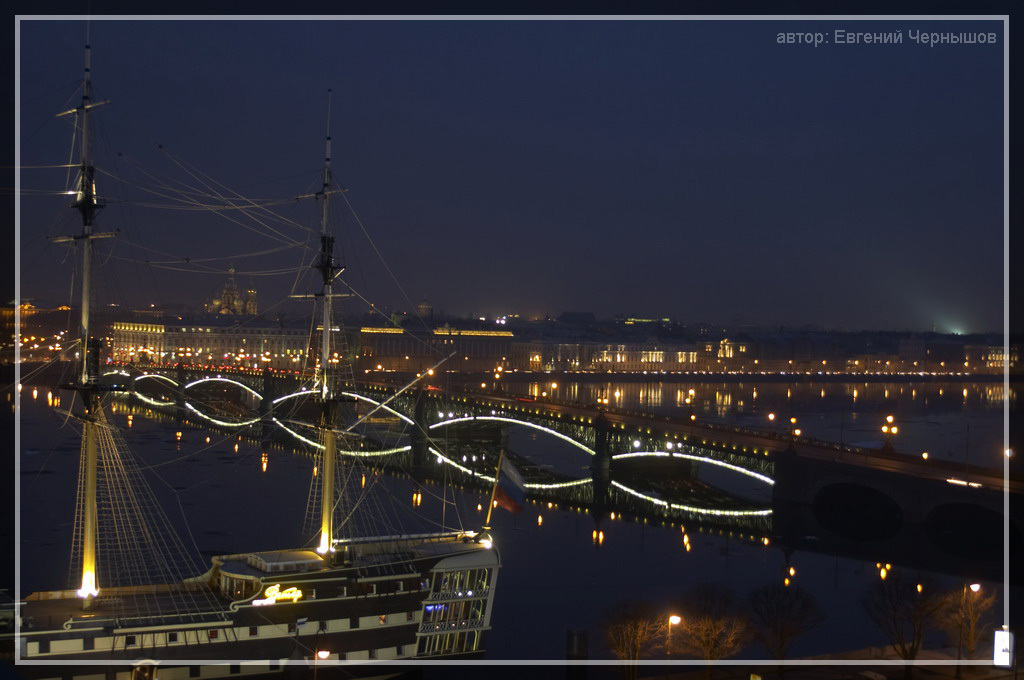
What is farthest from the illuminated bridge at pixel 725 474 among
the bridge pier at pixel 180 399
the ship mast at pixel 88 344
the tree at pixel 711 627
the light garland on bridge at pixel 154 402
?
the light garland on bridge at pixel 154 402

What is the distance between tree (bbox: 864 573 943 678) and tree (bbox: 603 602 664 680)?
2.35 m

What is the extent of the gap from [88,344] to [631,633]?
5660 mm

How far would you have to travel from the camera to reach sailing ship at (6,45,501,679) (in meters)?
8.74

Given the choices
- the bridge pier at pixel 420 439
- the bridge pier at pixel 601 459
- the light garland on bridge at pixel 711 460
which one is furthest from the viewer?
the bridge pier at pixel 420 439

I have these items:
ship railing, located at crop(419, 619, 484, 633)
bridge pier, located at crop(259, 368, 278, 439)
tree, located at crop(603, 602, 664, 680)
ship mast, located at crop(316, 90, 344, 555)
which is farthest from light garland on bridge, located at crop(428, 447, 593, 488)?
ship railing, located at crop(419, 619, 484, 633)

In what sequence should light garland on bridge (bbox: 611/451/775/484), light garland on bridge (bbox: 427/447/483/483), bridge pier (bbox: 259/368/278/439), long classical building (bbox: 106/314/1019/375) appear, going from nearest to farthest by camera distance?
light garland on bridge (bbox: 611/451/775/484) < light garland on bridge (bbox: 427/447/483/483) < bridge pier (bbox: 259/368/278/439) < long classical building (bbox: 106/314/1019/375)

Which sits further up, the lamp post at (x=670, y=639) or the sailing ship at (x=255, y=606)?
the sailing ship at (x=255, y=606)

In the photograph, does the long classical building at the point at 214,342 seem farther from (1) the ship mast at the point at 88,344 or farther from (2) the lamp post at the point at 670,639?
(1) the ship mast at the point at 88,344

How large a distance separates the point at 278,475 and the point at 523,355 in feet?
179

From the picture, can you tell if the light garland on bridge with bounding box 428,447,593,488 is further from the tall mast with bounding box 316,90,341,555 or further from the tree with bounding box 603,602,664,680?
the tall mast with bounding box 316,90,341,555

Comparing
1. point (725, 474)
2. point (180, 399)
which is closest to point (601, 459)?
point (725, 474)

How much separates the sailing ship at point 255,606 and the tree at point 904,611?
13.1 feet

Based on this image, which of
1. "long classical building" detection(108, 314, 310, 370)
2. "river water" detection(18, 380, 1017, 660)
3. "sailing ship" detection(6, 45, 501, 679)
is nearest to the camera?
"sailing ship" detection(6, 45, 501, 679)

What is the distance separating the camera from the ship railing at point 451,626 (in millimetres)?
10500
